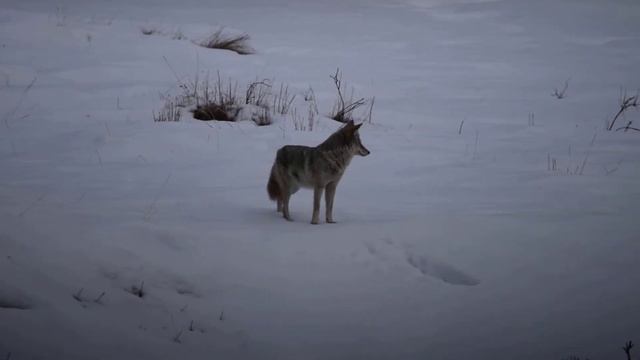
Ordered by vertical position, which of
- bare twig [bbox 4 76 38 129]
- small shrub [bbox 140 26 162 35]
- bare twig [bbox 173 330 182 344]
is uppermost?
small shrub [bbox 140 26 162 35]

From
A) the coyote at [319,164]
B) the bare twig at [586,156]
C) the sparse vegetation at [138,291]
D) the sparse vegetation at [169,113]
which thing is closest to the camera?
the sparse vegetation at [138,291]

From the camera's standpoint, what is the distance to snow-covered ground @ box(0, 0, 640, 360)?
12.8 ft

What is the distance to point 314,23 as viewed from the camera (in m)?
18.9

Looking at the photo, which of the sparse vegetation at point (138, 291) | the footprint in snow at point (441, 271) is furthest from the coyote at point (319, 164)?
the sparse vegetation at point (138, 291)

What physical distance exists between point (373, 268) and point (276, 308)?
920mm

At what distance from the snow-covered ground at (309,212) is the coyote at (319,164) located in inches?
12.9

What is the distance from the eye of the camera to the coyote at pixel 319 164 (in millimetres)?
5887

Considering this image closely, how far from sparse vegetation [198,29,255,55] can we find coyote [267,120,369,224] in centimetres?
831

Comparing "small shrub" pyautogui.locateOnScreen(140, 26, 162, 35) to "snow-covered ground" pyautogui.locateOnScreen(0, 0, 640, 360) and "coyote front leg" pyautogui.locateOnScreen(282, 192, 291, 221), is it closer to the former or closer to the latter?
"snow-covered ground" pyautogui.locateOnScreen(0, 0, 640, 360)

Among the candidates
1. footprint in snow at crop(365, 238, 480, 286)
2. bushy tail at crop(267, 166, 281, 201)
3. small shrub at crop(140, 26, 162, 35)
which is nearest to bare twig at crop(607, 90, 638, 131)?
bushy tail at crop(267, 166, 281, 201)

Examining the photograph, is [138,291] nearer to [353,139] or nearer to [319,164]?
[319,164]

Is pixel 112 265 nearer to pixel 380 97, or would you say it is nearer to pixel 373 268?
pixel 373 268

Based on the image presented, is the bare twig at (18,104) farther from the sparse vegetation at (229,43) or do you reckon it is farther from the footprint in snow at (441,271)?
the footprint in snow at (441,271)

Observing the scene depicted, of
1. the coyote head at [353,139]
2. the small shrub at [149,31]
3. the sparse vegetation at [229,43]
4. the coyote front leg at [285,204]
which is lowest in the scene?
the coyote front leg at [285,204]
